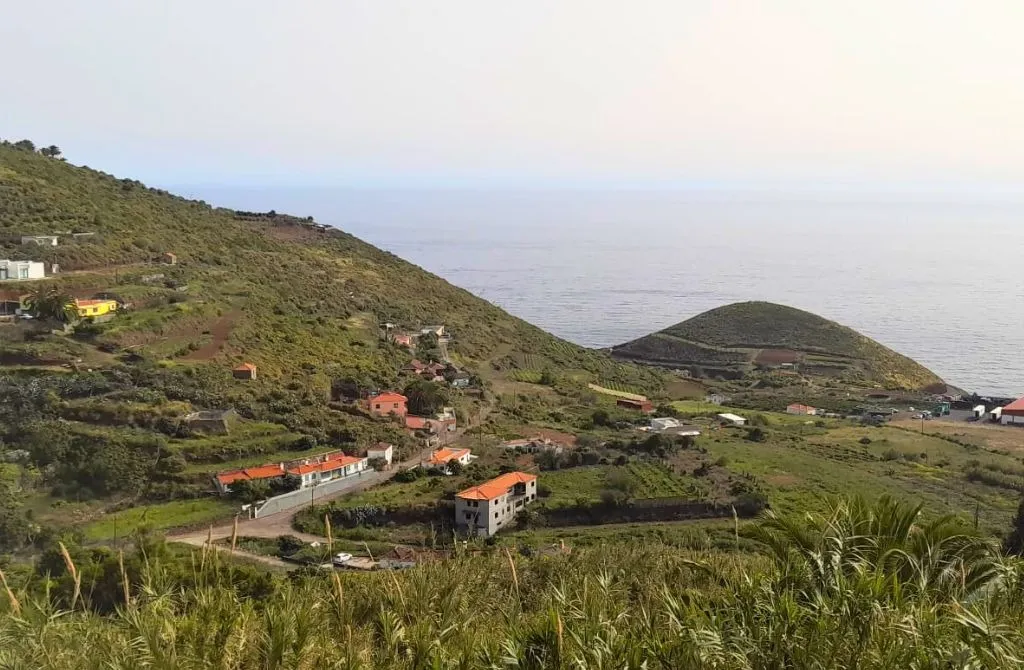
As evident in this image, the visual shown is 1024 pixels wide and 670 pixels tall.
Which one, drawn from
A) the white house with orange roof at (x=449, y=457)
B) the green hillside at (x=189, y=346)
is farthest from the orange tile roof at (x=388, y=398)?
the white house with orange roof at (x=449, y=457)

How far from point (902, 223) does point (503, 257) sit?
127 m

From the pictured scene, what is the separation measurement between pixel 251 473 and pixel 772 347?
160 ft

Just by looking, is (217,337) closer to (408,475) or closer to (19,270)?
(19,270)

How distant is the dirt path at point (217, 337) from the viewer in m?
26.5

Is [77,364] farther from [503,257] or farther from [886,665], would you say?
[503,257]

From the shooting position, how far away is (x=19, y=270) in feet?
94.1

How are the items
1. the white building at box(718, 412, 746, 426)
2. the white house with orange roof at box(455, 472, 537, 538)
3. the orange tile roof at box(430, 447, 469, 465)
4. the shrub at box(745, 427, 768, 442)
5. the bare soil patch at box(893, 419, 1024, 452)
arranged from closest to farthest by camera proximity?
the white house with orange roof at box(455, 472, 537, 538)
the orange tile roof at box(430, 447, 469, 465)
the shrub at box(745, 427, 768, 442)
the bare soil patch at box(893, 419, 1024, 452)
the white building at box(718, 412, 746, 426)

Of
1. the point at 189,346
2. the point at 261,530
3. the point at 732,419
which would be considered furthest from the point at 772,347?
the point at 261,530

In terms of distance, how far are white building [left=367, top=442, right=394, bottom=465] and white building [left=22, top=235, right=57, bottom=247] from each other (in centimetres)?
1866

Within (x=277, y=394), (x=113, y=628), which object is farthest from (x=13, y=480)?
(x=113, y=628)

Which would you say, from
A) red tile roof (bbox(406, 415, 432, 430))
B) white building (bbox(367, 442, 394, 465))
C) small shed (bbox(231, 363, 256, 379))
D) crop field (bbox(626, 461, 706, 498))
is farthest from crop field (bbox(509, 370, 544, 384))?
white building (bbox(367, 442, 394, 465))

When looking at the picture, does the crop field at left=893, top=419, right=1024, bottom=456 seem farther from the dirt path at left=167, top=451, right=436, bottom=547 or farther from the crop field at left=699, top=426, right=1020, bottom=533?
the dirt path at left=167, top=451, right=436, bottom=547

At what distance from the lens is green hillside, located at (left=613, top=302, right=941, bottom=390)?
53.6 meters

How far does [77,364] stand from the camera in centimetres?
2306
